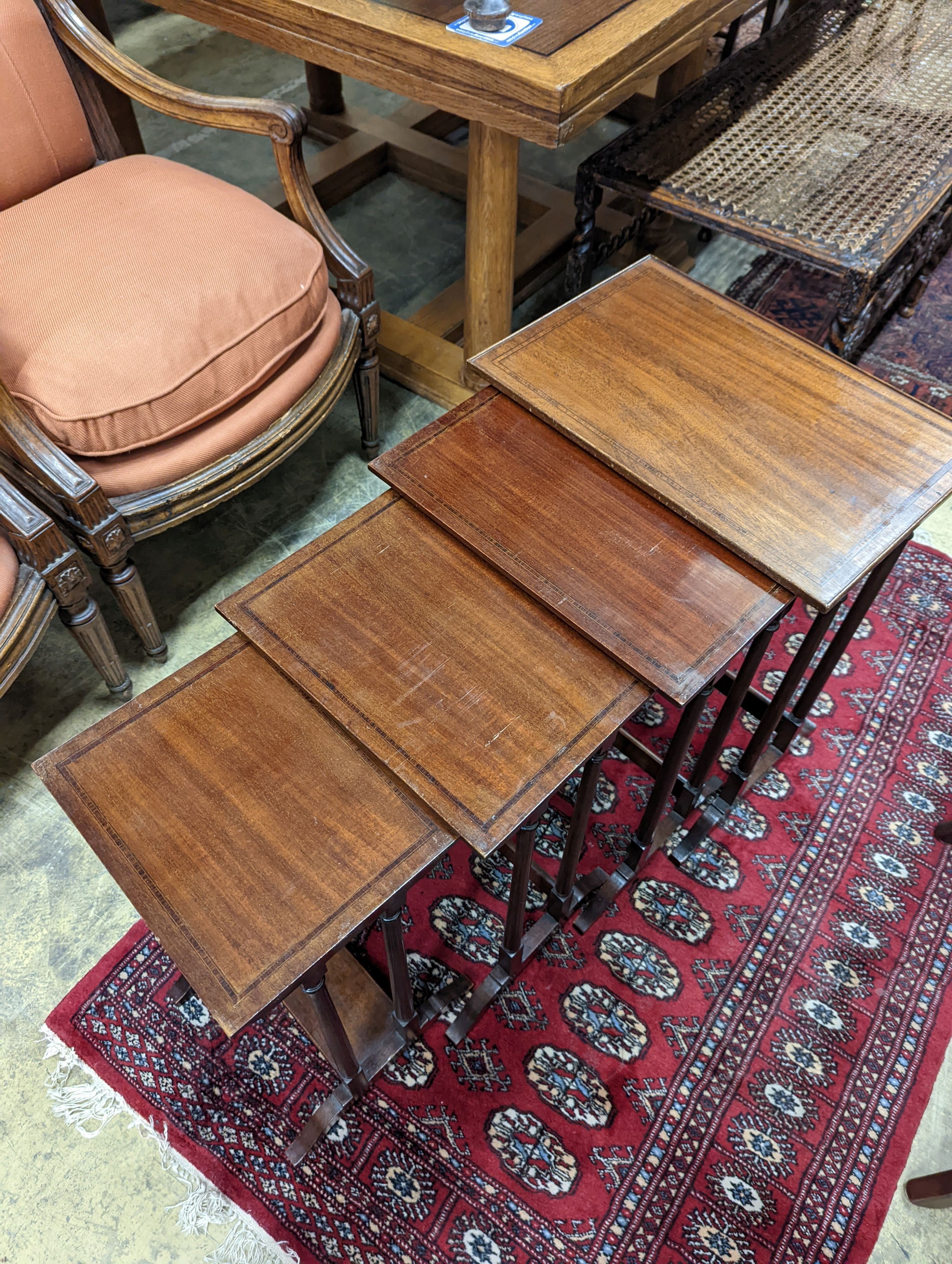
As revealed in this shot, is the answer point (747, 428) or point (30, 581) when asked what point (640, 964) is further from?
point (30, 581)

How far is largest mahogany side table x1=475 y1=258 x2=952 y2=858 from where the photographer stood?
1.07 meters

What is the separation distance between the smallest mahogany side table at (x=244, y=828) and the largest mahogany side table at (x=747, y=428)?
0.52 meters

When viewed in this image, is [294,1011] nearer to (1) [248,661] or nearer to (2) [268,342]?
(1) [248,661]

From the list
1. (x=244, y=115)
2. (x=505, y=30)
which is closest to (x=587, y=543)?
(x=505, y=30)

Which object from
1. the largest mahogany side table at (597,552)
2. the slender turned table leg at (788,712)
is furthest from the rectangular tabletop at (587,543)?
the slender turned table leg at (788,712)

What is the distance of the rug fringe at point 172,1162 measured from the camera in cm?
113

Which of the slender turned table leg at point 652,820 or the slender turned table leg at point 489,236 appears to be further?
the slender turned table leg at point 489,236

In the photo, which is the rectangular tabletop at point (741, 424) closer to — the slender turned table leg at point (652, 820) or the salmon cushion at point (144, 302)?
the slender turned table leg at point (652, 820)

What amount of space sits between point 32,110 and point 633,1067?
1.95 m

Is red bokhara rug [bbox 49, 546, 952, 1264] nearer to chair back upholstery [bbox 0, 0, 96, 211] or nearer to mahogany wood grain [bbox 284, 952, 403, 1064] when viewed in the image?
mahogany wood grain [bbox 284, 952, 403, 1064]

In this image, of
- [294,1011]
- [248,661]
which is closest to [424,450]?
[248,661]

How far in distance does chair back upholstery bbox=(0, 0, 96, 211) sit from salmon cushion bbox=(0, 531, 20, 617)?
743mm

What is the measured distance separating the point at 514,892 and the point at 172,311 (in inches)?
42.0

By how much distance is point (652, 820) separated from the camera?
1.31m
